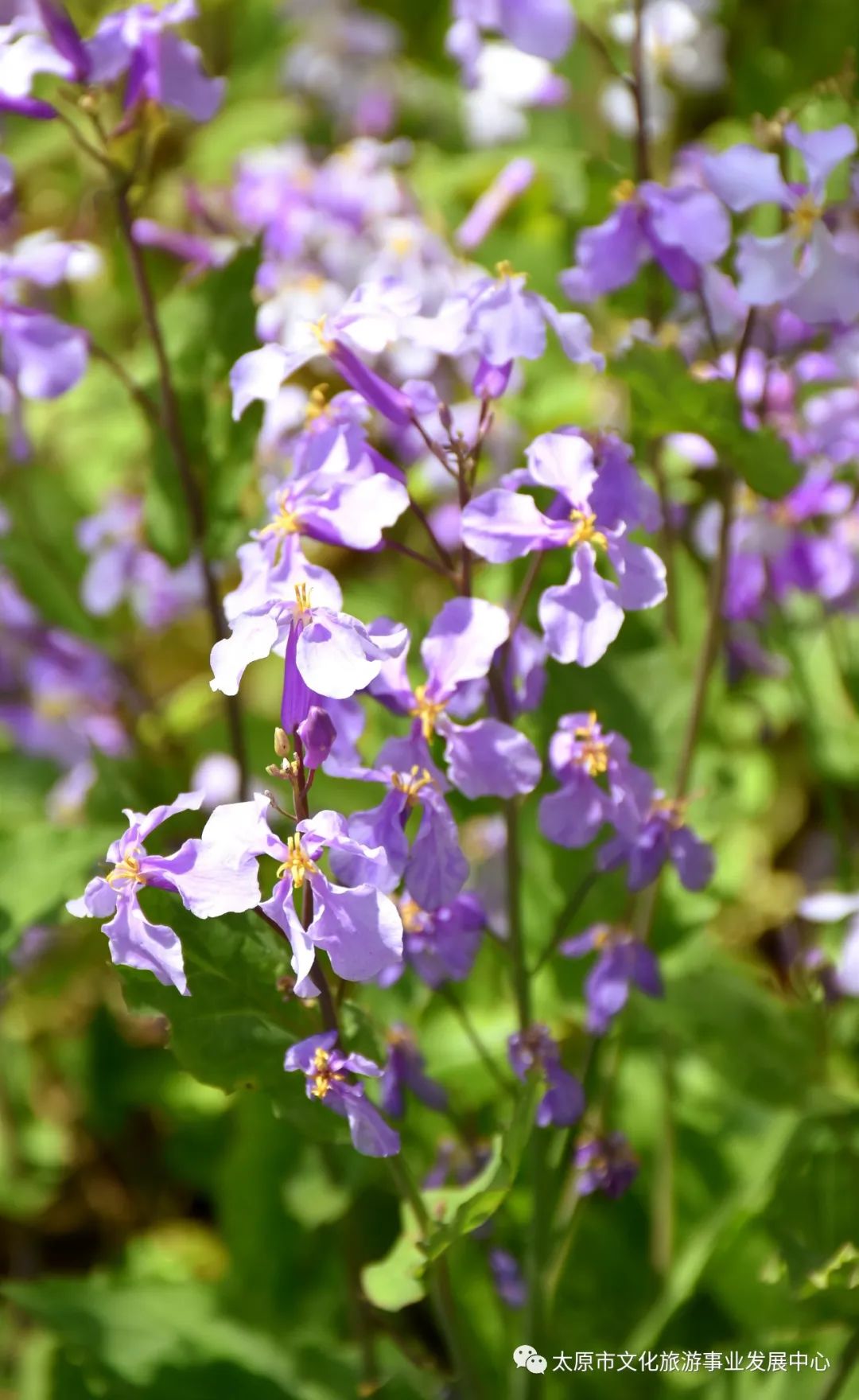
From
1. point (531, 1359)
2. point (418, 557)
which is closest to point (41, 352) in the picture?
point (418, 557)

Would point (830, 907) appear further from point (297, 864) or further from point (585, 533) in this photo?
point (297, 864)

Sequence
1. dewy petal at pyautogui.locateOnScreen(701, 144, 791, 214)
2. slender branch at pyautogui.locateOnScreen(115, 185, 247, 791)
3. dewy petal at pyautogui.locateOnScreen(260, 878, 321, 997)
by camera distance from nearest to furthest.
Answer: dewy petal at pyautogui.locateOnScreen(260, 878, 321, 997)
dewy petal at pyautogui.locateOnScreen(701, 144, 791, 214)
slender branch at pyautogui.locateOnScreen(115, 185, 247, 791)

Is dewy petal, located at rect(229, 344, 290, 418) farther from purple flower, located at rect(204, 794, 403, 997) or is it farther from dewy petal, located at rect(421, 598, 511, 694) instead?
purple flower, located at rect(204, 794, 403, 997)

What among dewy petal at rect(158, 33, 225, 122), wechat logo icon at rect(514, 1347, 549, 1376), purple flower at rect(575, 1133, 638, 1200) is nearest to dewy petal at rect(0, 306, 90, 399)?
dewy petal at rect(158, 33, 225, 122)

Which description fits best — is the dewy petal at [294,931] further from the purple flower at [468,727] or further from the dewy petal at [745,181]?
the dewy petal at [745,181]

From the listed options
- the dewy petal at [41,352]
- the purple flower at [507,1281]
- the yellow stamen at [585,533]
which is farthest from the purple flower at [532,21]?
the purple flower at [507,1281]

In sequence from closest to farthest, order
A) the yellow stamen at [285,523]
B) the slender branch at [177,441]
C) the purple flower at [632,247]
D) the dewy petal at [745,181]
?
the yellow stamen at [285,523]
the dewy petal at [745,181]
the purple flower at [632,247]
the slender branch at [177,441]
